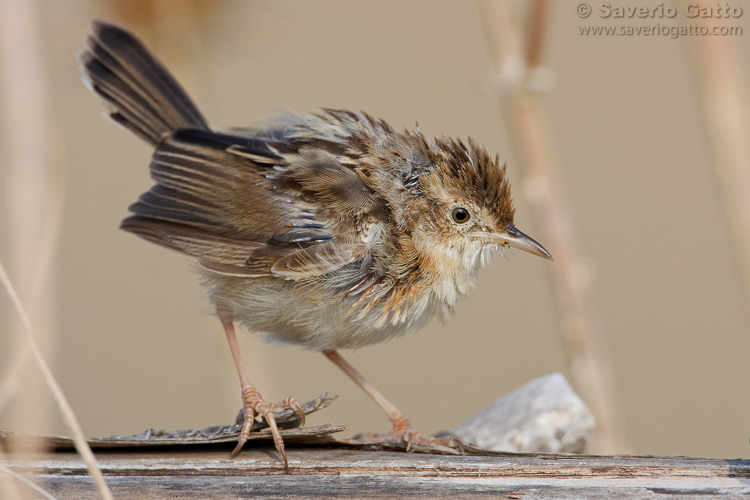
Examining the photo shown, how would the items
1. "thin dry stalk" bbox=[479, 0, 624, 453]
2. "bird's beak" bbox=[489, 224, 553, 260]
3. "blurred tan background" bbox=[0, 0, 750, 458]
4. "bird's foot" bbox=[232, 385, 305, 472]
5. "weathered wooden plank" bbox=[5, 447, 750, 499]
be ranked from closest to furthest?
"weathered wooden plank" bbox=[5, 447, 750, 499] < "bird's foot" bbox=[232, 385, 305, 472] < "bird's beak" bbox=[489, 224, 553, 260] < "thin dry stalk" bbox=[479, 0, 624, 453] < "blurred tan background" bbox=[0, 0, 750, 458]

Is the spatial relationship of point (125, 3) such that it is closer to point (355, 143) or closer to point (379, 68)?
point (355, 143)

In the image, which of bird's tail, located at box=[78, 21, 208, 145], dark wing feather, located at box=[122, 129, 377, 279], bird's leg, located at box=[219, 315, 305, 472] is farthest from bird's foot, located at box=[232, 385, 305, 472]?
bird's tail, located at box=[78, 21, 208, 145]

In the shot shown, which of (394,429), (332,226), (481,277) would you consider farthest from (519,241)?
(481,277)

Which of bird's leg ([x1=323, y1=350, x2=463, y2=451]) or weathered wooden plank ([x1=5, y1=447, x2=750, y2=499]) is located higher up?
bird's leg ([x1=323, y1=350, x2=463, y2=451])

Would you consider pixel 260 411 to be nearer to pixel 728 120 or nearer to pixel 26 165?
pixel 26 165

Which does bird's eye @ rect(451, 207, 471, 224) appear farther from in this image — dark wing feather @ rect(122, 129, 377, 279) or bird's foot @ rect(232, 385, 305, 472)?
bird's foot @ rect(232, 385, 305, 472)

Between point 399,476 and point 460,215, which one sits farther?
point 460,215

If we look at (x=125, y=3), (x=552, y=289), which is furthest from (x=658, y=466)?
(x=125, y=3)

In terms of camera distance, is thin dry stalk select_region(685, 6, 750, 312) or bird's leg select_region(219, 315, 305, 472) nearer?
thin dry stalk select_region(685, 6, 750, 312)
